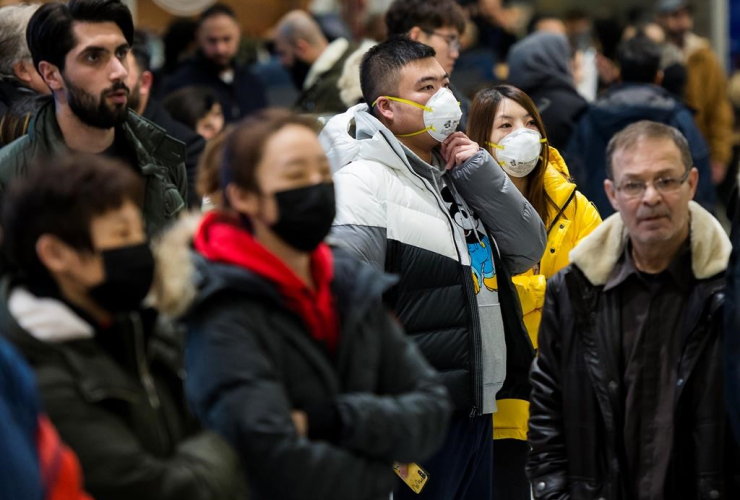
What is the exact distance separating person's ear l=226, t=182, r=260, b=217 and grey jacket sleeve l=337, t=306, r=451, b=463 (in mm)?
362

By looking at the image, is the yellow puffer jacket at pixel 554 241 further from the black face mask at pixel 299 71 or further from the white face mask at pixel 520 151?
the black face mask at pixel 299 71

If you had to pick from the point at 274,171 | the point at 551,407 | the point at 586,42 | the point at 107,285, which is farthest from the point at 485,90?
the point at 586,42

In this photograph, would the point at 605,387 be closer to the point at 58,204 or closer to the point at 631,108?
the point at 58,204

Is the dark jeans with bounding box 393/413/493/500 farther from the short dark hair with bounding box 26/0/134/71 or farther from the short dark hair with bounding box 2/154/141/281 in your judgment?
the short dark hair with bounding box 2/154/141/281

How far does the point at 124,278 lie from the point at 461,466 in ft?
6.54

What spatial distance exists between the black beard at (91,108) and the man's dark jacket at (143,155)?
0.11 metres

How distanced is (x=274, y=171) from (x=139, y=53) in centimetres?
444

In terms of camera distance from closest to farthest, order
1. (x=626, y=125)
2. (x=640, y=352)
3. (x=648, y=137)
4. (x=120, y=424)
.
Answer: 1. (x=120, y=424)
2. (x=640, y=352)
3. (x=648, y=137)
4. (x=626, y=125)

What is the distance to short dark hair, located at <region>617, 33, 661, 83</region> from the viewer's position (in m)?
6.94

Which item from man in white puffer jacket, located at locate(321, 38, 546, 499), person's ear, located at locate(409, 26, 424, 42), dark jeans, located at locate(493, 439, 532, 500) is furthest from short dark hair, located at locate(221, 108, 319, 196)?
person's ear, located at locate(409, 26, 424, 42)

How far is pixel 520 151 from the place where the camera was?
477cm

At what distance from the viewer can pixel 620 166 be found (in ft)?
11.6

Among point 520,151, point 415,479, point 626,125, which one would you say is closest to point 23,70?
point 520,151

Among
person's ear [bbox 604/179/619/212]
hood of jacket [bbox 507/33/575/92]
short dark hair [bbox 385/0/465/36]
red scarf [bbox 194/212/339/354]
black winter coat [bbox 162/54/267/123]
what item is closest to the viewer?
red scarf [bbox 194/212/339/354]
